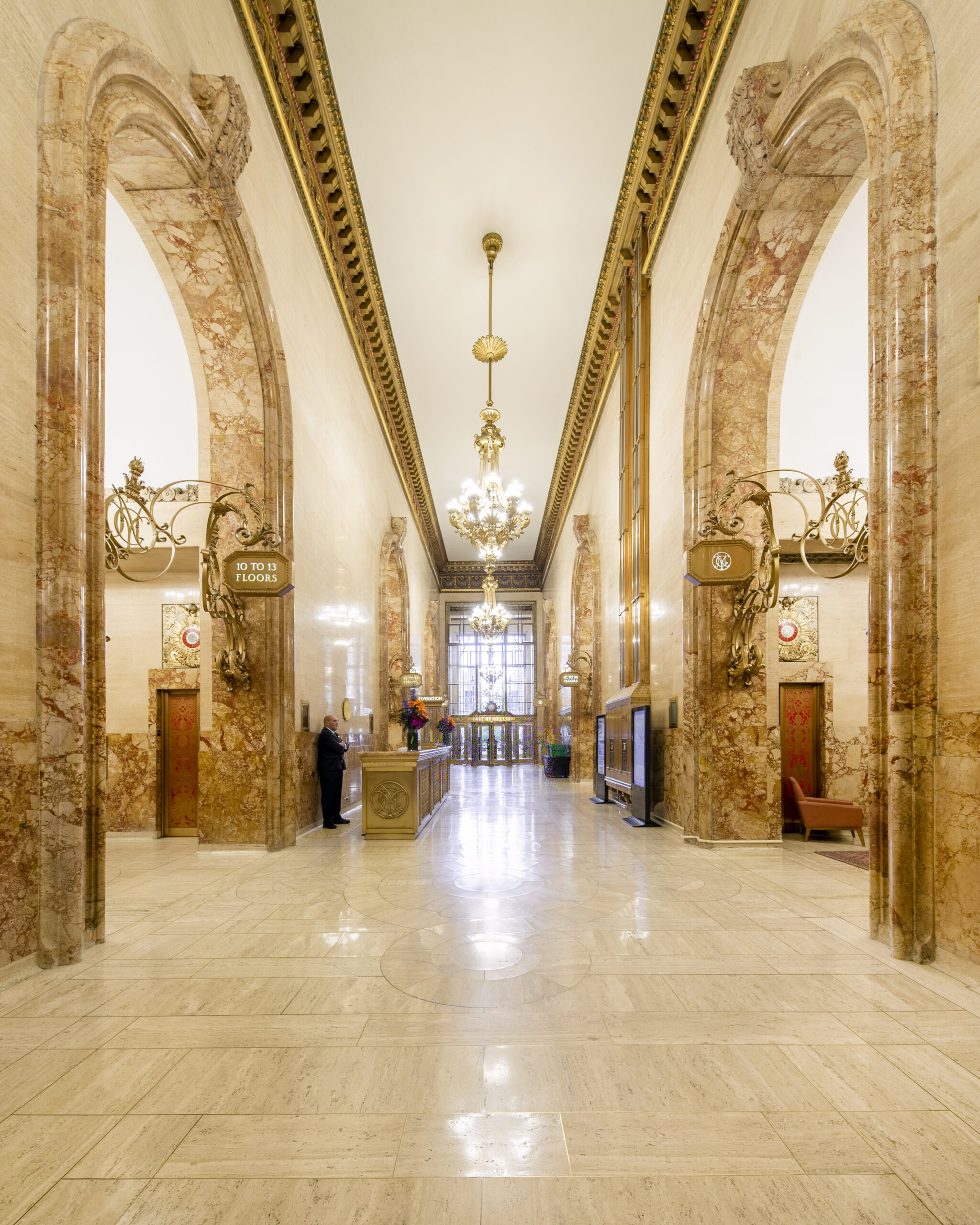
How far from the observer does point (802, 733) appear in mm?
10117

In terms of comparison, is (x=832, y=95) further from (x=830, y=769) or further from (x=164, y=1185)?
(x=830, y=769)

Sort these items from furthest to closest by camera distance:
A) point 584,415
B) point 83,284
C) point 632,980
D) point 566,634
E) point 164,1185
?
1. point 566,634
2. point 584,415
3. point 83,284
4. point 632,980
5. point 164,1185

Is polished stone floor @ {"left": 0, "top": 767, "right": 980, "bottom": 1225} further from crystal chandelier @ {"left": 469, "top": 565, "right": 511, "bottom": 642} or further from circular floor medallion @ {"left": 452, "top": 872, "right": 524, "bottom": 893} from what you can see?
crystal chandelier @ {"left": 469, "top": 565, "right": 511, "bottom": 642}

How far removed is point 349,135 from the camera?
9141 millimetres

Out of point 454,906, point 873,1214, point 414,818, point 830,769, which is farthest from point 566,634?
point 873,1214

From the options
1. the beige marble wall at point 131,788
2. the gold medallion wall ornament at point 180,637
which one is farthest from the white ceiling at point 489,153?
the beige marble wall at point 131,788

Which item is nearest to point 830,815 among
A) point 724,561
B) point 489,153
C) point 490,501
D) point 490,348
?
point 724,561

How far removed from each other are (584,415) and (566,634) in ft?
24.8

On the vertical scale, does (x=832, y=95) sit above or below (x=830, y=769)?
above

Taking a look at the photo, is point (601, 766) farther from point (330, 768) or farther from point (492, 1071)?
point (492, 1071)

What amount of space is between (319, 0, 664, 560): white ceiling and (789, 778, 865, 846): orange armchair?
8179mm

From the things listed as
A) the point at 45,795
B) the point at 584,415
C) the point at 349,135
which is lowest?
the point at 45,795

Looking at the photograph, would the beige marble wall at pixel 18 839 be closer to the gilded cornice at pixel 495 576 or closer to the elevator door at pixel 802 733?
the elevator door at pixel 802 733

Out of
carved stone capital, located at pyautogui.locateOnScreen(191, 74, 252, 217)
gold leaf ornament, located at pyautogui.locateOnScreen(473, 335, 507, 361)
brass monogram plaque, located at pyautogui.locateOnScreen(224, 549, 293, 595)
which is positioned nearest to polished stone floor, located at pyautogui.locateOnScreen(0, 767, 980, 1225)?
brass monogram plaque, located at pyautogui.locateOnScreen(224, 549, 293, 595)
